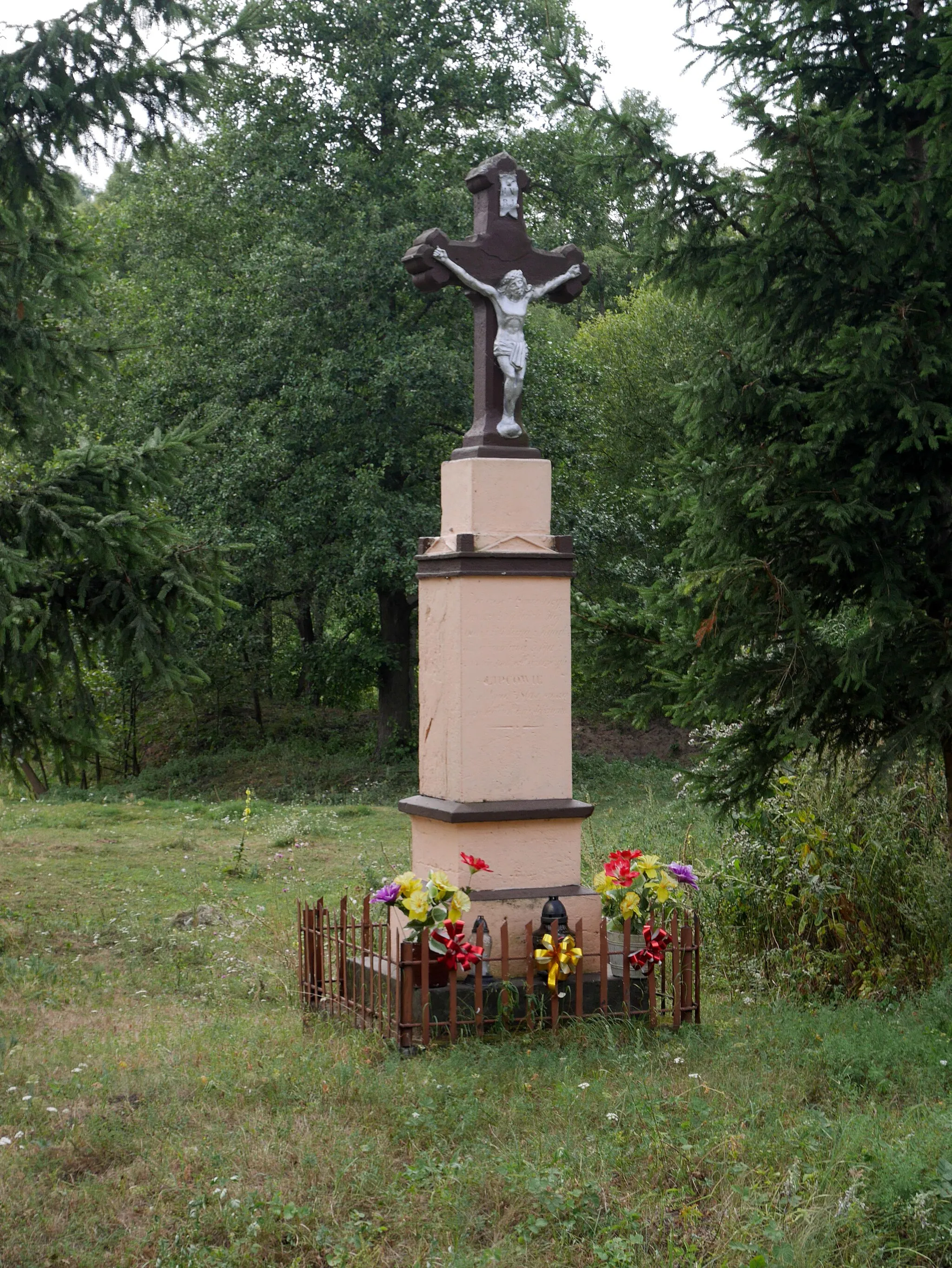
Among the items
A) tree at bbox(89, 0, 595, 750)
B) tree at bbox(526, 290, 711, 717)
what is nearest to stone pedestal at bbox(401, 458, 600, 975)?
tree at bbox(526, 290, 711, 717)

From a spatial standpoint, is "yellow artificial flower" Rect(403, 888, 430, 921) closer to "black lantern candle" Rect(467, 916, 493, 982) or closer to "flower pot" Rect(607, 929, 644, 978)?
"black lantern candle" Rect(467, 916, 493, 982)

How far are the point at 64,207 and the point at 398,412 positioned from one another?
29.2 ft

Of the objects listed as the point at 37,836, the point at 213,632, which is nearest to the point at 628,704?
the point at 37,836

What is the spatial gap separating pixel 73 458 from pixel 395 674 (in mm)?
12397

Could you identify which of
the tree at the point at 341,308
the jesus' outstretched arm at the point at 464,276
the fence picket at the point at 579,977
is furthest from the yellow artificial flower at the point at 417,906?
the tree at the point at 341,308

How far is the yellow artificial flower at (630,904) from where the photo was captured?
648cm

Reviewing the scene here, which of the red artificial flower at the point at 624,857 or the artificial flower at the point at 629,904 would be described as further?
the red artificial flower at the point at 624,857

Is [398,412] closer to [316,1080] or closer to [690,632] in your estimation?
[690,632]

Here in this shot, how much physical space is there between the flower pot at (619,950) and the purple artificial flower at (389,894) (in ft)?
3.70

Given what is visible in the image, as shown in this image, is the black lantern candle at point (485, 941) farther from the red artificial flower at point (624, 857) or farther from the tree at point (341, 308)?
the tree at point (341, 308)

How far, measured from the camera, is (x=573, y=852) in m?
6.56

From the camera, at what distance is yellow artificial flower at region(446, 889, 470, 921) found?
595 cm

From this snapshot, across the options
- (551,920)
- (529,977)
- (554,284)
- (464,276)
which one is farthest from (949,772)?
(464,276)

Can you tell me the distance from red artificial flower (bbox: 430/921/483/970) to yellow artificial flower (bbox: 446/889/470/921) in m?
0.03
